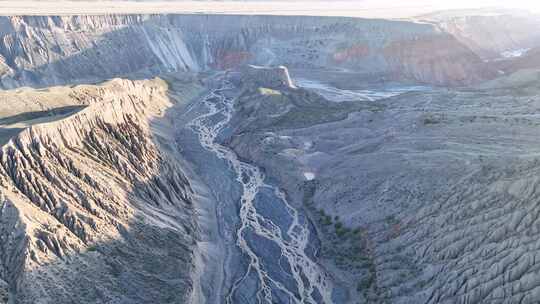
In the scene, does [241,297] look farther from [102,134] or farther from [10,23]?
[10,23]

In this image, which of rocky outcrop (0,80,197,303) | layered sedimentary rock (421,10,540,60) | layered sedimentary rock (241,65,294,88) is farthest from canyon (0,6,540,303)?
layered sedimentary rock (421,10,540,60)

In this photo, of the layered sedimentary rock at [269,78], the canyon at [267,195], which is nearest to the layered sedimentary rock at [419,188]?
the canyon at [267,195]

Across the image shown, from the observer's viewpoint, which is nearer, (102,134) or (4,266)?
(4,266)

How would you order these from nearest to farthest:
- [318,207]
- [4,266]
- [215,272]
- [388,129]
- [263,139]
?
[4,266]
[215,272]
[318,207]
[388,129]
[263,139]

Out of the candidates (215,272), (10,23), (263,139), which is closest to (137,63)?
(10,23)

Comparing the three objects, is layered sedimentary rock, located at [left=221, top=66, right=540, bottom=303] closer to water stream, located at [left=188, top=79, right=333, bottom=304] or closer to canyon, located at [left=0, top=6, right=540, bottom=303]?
canyon, located at [left=0, top=6, right=540, bottom=303]

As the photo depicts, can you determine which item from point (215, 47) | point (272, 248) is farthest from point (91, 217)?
point (215, 47)
